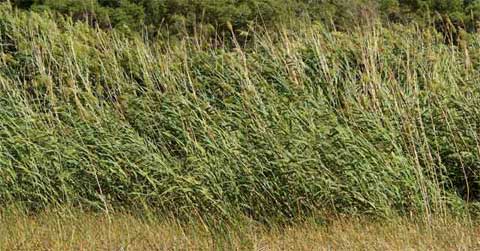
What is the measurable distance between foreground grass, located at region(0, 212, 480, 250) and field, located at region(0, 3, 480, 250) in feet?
0.05

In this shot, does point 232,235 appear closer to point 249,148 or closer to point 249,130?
point 249,148

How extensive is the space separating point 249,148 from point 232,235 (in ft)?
2.30

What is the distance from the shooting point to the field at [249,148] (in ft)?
13.7

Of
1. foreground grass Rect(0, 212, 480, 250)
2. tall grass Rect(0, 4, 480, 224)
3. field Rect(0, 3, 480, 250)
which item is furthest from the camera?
tall grass Rect(0, 4, 480, 224)

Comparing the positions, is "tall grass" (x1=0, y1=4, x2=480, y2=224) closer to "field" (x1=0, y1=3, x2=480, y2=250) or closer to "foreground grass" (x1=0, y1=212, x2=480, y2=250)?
"field" (x1=0, y1=3, x2=480, y2=250)

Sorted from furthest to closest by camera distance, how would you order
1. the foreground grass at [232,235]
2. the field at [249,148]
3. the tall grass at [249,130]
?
the tall grass at [249,130] → the field at [249,148] → the foreground grass at [232,235]

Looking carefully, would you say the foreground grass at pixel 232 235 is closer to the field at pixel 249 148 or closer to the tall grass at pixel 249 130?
the field at pixel 249 148

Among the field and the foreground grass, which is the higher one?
the field

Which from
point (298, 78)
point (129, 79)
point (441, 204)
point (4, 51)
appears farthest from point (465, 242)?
point (4, 51)

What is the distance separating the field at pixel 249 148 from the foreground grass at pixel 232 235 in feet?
0.05

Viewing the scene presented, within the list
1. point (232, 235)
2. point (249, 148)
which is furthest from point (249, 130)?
point (232, 235)

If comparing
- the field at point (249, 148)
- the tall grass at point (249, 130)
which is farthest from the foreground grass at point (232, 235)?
the tall grass at point (249, 130)

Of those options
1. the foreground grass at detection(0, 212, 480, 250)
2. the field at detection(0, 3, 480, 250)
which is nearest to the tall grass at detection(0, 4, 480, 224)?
the field at detection(0, 3, 480, 250)

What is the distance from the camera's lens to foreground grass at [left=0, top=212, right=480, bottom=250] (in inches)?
153
